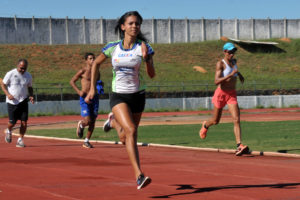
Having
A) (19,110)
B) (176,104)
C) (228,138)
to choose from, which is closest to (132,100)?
(19,110)

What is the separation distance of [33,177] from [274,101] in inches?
1579

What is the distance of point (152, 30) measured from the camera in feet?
257

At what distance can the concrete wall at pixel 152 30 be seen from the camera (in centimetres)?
7294

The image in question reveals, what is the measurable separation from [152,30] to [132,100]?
232ft

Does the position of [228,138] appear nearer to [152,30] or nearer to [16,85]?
[16,85]

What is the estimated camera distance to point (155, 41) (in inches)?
3113

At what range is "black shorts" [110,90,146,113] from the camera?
8.04 metres

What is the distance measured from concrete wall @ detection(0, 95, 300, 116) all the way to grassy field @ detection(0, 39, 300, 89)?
12.9m

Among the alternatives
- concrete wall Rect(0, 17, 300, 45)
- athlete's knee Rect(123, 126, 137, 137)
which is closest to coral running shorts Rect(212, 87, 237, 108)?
athlete's knee Rect(123, 126, 137, 137)

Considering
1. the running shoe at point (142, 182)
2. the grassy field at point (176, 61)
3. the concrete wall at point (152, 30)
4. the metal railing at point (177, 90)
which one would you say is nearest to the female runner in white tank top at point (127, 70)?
the running shoe at point (142, 182)

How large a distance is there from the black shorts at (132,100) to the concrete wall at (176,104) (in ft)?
102

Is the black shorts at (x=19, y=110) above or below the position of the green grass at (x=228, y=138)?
above

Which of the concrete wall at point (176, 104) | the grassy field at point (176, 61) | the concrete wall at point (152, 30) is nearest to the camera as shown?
the concrete wall at point (176, 104)

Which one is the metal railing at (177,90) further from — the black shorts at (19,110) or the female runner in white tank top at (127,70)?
the female runner in white tank top at (127,70)
